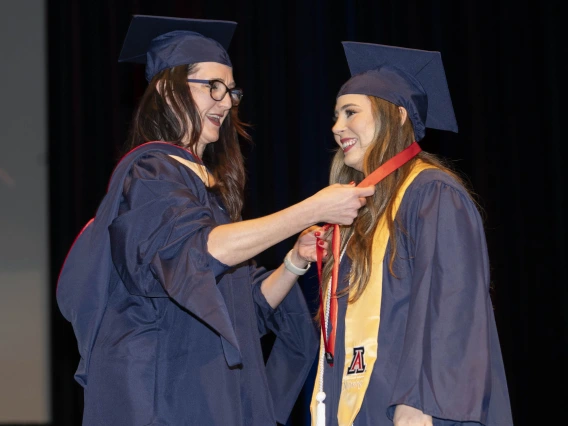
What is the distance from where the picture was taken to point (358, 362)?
8.09ft

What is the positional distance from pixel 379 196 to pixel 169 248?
690 millimetres

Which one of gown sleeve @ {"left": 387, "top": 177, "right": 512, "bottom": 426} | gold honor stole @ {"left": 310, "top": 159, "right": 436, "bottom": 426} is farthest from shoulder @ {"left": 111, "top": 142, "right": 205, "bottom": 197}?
gown sleeve @ {"left": 387, "top": 177, "right": 512, "bottom": 426}

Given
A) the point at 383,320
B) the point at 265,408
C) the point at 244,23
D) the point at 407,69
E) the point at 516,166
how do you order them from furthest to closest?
the point at 516,166 → the point at 244,23 → the point at 407,69 → the point at 265,408 → the point at 383,320

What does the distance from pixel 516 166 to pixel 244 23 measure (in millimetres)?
Answer: 1853

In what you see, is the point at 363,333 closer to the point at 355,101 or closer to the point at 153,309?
the point at 153,309

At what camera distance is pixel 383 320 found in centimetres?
243

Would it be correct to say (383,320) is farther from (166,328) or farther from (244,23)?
(244,23)

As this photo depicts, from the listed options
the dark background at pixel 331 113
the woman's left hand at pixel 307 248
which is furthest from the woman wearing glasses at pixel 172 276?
the dark background at pixel 331 113

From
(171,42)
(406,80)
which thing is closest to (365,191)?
(406,80)

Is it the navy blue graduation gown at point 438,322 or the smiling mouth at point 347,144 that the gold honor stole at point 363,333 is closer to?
the navy blue graduation gown at point 438,322

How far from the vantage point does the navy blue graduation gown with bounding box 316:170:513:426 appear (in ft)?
7.27

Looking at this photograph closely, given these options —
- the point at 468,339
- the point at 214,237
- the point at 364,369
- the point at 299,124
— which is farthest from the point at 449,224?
the point at 299,124

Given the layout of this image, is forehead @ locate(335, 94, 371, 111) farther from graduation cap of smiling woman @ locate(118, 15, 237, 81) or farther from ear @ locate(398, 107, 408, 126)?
graduation cap of smiling woman @ locate(118, 15, 237, 81)

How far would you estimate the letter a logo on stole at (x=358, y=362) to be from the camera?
2.45m
